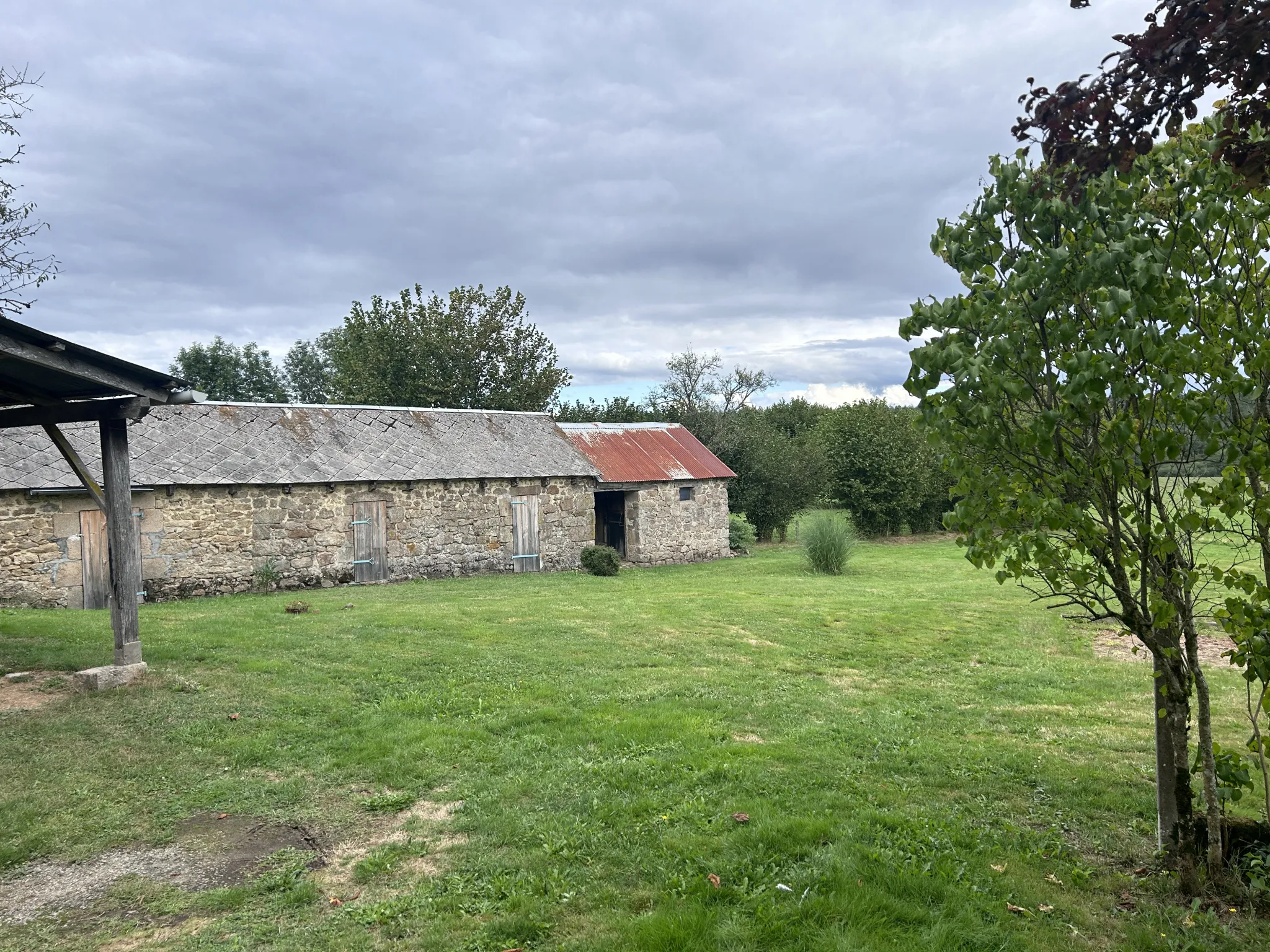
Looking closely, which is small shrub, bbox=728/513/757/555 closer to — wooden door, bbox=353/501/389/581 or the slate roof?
the slate roof

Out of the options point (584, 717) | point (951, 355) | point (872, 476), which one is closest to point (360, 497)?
point (584, 717)

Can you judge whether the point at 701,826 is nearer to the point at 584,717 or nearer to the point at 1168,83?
the point at 584,717

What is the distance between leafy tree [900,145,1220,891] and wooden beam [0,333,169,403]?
6.77 meters

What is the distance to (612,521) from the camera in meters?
24.7

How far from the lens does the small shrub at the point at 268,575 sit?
16625mm

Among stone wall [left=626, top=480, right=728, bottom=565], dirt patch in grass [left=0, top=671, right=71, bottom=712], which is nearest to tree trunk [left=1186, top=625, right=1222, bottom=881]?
dirt patch in grass [left=0, top=671, right=71, bottom=712]

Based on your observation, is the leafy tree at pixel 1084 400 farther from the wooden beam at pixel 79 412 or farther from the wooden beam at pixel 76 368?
the wooden beam at pixel 79 412

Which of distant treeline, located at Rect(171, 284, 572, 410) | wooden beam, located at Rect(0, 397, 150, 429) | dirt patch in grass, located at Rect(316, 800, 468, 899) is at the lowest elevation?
dirt patch in grass, located at Rect(316, 800, 468, 899)

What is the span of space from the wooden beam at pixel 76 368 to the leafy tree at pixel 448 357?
2607 cm

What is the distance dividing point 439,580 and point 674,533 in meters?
7.95

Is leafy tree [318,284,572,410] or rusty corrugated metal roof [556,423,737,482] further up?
leafy tree [318,284,572,410]

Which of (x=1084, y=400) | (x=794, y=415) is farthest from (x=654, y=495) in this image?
(x=794, y=415)

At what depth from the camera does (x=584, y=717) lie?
6828 mm

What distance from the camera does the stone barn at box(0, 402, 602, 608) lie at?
47.8 ft
